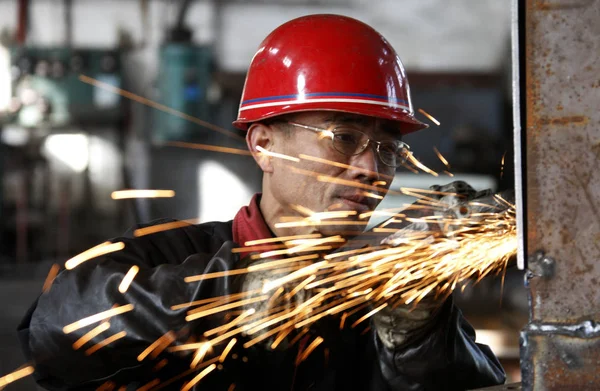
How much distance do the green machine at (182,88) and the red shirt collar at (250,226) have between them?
539 cm

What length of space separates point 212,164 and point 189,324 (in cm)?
662

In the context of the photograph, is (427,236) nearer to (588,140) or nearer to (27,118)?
(588,140)

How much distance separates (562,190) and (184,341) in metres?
0.89

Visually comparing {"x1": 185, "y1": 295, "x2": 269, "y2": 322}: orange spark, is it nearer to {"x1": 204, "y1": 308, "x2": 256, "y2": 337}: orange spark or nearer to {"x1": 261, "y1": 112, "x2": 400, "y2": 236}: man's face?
{"x1": 204, "y1": 308, "x2": 256, "y2": 337}: orange spark

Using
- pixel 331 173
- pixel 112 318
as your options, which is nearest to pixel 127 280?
pixel 112 318

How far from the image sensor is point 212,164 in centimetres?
820

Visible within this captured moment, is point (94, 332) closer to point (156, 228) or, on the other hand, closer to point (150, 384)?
point (150, 384)

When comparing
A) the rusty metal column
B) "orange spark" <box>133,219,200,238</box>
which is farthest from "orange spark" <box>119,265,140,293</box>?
the rusty metal column

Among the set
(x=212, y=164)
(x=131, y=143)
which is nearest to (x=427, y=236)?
(x=212, y=164)

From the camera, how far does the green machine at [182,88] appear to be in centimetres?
773

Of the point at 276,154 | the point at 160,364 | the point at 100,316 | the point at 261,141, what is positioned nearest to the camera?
the point at 100,316

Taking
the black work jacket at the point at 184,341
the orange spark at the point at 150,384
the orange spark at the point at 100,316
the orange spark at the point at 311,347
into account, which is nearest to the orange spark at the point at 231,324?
the black work jacket at the point at 184,341

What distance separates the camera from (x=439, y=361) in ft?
6.80

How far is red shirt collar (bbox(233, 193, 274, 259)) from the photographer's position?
2320 millimetres
